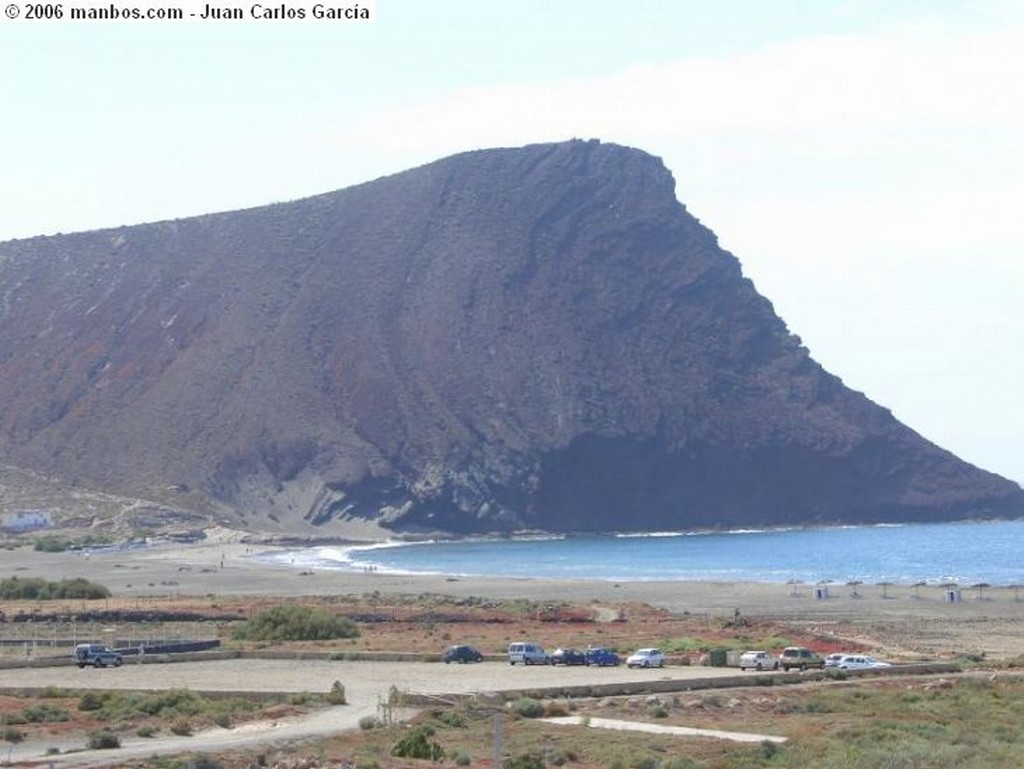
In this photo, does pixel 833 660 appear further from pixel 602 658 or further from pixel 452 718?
pixel 452 718

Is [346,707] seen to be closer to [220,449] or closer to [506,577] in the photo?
[506,577]

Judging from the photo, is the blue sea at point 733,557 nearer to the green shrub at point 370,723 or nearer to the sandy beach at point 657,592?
the sandy beach at point 657,592

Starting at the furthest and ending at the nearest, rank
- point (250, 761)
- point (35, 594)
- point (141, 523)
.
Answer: point (141, 523), point (35, 594), point (250, 761)

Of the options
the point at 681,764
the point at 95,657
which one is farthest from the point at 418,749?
the point at 95,657

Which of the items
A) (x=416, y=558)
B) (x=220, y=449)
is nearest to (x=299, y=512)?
(x=220, y=449)

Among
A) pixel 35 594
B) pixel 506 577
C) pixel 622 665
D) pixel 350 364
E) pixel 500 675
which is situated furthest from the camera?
pixel 350 364

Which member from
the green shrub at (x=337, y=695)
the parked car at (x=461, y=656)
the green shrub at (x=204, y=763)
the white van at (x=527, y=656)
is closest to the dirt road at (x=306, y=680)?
the green shrub at (x=337, y=695)
